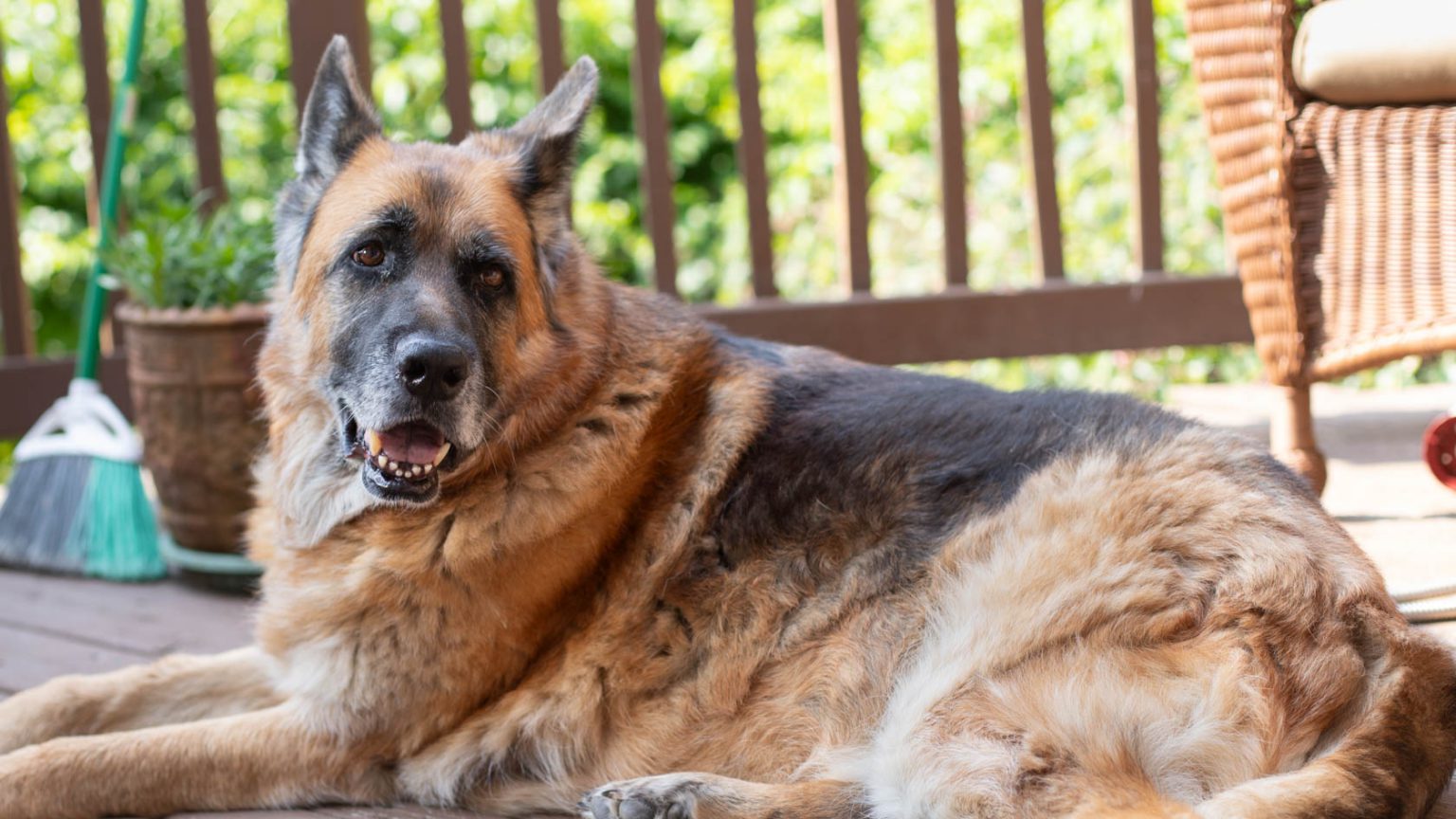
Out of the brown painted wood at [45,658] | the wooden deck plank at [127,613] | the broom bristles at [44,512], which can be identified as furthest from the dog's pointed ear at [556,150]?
the broom bristles at [44,512]

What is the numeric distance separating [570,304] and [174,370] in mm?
1424

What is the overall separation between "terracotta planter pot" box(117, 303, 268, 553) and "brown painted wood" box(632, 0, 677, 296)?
4.92 ft

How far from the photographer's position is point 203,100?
14.0 ft

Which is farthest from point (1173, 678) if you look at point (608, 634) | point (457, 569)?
point (457, 569)

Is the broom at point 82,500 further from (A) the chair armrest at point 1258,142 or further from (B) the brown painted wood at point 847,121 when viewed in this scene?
(A) the chair armrest at point 1258,142

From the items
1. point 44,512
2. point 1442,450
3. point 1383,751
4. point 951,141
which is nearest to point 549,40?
point 951,141

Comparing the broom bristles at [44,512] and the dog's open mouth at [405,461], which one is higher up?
the dog's open mouth at [405,461]

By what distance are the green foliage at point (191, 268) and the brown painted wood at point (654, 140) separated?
1.40 metres

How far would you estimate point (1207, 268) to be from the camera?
6469 mm

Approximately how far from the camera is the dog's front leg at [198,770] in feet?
7.66

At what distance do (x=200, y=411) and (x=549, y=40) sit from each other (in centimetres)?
171

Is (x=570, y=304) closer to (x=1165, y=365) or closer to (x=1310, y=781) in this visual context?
(x=1310, y=781)

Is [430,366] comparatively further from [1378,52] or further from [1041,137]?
[1041,137]

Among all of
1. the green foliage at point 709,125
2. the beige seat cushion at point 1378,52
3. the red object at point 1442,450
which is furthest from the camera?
the green foliage at point 709,125
